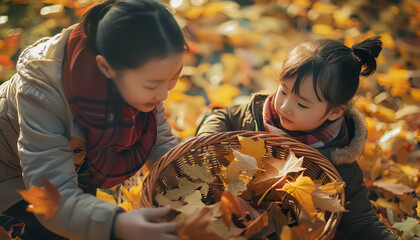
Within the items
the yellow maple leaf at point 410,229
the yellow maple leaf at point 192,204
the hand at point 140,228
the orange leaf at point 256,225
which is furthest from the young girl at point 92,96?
the yellow maple leaf at point 410,229

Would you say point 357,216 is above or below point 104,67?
below

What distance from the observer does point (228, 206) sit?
951 mm

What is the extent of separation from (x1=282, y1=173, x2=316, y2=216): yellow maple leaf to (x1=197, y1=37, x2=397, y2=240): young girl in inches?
7.1

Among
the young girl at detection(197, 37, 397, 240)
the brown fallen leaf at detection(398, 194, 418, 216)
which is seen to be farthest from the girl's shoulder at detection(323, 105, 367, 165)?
the brown fallen leaf at detection(398, 194, 418, 216)

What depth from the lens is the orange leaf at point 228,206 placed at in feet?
3.10

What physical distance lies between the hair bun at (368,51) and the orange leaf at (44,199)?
943 millimetres

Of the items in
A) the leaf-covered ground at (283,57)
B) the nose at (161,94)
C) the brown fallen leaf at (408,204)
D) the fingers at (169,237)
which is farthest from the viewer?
the leaf-covered ground at (283,57)

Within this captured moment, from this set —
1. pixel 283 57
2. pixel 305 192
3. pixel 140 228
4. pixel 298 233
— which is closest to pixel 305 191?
pixel 305 192

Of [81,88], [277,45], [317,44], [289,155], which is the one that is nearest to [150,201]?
[81,88]

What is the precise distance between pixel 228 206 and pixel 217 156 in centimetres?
30

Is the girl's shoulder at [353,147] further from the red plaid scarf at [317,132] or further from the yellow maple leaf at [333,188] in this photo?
the yellow maple leaf at [333,188]

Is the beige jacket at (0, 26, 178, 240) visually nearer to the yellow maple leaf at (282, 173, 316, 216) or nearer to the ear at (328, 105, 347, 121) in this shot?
the yellow maple leaf at (282, 173, 316, 216)

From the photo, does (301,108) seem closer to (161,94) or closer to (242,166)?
(242,166)

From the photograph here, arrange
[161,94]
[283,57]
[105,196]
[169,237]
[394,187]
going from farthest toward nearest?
[283,57] → [394,187] → [105,196] → [161,94] → [169,237]
